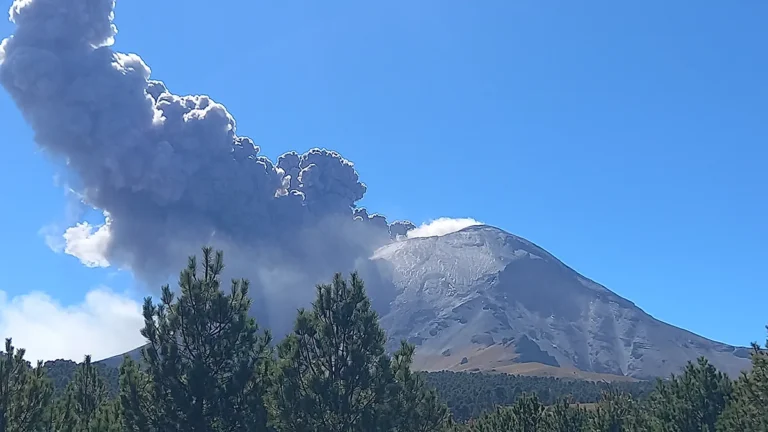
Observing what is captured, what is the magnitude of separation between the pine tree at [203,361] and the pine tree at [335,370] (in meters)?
0.76

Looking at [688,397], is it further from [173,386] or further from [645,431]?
[173,386]

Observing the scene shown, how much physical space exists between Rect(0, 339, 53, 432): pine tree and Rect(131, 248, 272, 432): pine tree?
337cm

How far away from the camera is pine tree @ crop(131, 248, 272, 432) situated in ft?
64.0

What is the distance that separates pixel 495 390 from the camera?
139 m

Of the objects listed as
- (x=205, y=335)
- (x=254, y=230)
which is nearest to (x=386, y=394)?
(x=205, y=335)

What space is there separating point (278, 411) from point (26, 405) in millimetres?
7199

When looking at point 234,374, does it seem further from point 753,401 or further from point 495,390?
point 495,390

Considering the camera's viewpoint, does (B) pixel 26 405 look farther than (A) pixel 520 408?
No

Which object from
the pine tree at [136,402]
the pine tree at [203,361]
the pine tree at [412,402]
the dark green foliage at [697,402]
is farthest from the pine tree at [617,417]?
the pine tree at [136,402]

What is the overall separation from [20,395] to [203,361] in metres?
5.58

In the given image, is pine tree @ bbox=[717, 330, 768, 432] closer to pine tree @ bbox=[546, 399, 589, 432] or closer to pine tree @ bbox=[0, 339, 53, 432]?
pine tree @ bbox=[546, 399, 589, 432]

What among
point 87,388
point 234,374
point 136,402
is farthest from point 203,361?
point 87,388

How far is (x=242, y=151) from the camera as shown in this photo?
162000 millimetres

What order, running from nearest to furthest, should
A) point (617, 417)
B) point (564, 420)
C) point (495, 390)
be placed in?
point (564, 420) → point (617, 417) → point (495, 390)
